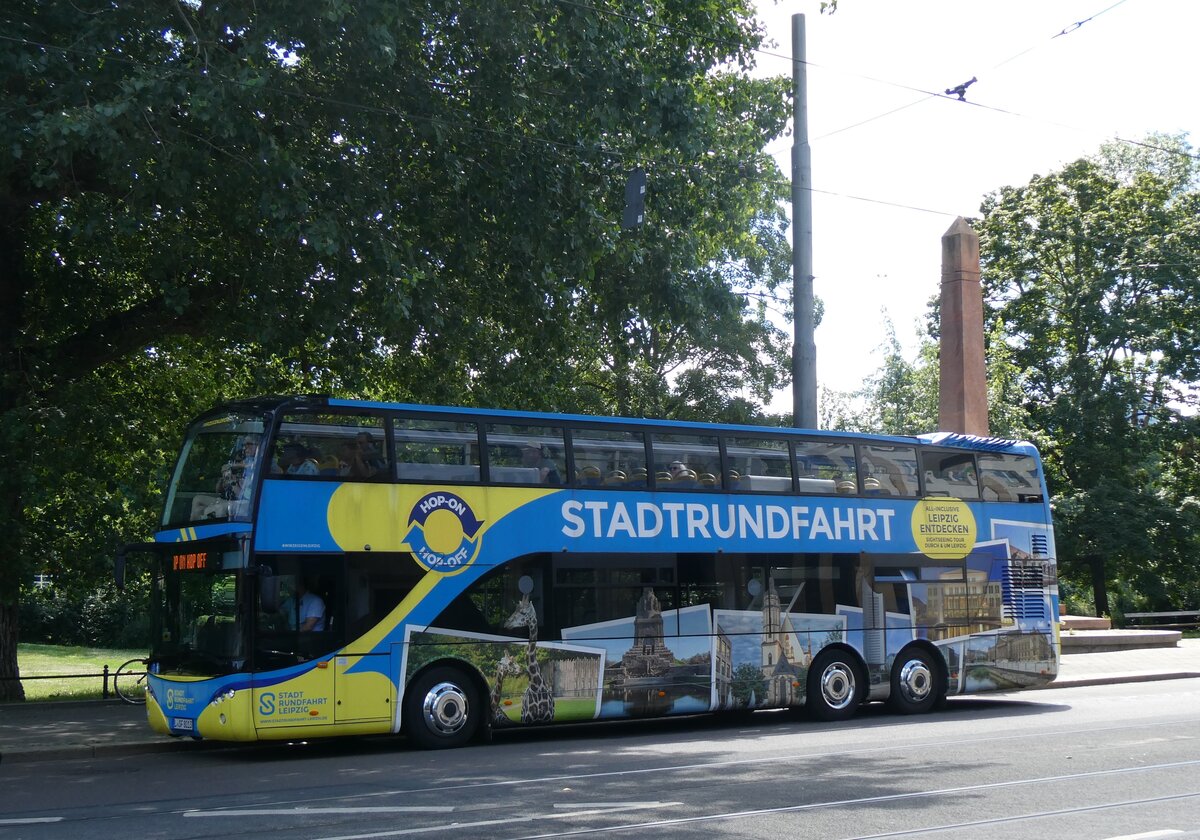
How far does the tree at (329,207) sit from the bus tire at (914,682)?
5.69m

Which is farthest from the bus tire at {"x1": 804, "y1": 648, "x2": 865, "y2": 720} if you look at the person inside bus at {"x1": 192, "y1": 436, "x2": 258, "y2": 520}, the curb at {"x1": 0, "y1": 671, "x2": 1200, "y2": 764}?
the person inside bus at {"x1": 192, "y1": 436, "x2": 258, "y2": 520}

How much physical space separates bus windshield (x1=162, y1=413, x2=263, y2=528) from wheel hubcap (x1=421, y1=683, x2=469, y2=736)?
9.81 feet

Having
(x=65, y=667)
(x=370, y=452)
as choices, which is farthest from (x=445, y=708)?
(x=65, y=667)

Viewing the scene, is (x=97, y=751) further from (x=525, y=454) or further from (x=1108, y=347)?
(x=1108, y=347)

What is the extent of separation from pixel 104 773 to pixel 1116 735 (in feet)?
35.4

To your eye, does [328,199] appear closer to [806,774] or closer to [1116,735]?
[806,774]

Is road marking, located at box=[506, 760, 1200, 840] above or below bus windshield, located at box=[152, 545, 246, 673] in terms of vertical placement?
below

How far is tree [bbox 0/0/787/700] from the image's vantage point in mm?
13789

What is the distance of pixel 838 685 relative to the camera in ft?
56.1

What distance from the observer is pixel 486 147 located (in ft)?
53.5

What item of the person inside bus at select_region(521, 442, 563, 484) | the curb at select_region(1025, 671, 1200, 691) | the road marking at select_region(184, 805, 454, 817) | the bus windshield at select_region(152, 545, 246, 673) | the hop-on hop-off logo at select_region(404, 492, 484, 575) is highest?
the person inside bus at select_region(521, 442, 563, 484)

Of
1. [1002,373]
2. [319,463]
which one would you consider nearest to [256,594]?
[319,463]

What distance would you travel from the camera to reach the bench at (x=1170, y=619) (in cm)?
3719

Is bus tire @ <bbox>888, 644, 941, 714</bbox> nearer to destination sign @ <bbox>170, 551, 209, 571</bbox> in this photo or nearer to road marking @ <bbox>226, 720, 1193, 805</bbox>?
road marking @ <bbox>226, 720, 1193, 805</bbox>
